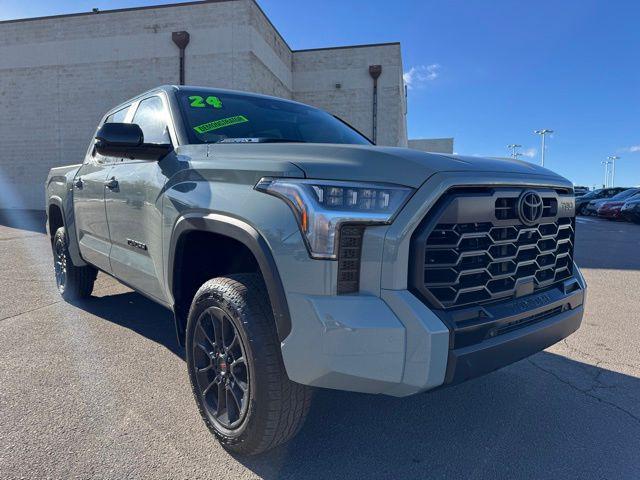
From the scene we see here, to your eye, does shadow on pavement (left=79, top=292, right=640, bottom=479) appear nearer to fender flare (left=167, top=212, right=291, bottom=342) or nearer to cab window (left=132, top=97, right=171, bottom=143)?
fender flare (left=167, top=212, right=291, bottom=342)

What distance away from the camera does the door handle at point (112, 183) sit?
353 cm

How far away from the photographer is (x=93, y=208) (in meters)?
4.05

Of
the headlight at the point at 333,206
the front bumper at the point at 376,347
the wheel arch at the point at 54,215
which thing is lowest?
the front bumper at the point at 376,347

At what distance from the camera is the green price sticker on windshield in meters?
3.00

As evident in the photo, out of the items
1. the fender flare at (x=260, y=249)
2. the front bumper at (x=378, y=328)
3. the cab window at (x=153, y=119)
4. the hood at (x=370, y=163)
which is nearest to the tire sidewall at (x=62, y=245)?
the cab window at (x=153, y=119)

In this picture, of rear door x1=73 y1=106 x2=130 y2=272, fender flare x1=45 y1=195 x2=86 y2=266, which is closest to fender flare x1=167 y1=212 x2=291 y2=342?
rear door x1=73 y1=106 x2=130 y2=272

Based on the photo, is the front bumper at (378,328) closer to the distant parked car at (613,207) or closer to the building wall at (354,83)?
the building wall at (354,83)

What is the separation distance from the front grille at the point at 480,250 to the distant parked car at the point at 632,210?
2096cm

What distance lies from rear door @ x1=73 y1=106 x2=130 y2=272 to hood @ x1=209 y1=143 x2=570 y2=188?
2.07 m

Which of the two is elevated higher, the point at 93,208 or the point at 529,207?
the point at 529,207

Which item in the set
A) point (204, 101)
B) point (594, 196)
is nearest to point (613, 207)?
point (594, 196)

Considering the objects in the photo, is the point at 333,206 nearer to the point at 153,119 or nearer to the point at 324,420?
the point at 324,420

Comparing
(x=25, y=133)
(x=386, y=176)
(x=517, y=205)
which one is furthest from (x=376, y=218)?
(x=25, y=133)

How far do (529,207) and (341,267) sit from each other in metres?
1.00
